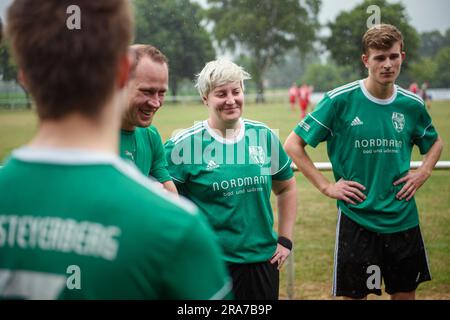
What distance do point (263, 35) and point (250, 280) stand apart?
51.0ft

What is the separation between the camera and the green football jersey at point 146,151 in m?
2.45

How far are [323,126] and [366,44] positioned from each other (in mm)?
669

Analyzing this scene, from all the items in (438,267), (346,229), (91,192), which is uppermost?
(91,192)

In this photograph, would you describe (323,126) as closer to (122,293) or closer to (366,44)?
(366,44)

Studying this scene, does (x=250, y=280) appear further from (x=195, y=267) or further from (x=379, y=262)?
(x=195, y=267)

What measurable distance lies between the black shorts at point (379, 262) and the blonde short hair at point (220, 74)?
4.44 feet

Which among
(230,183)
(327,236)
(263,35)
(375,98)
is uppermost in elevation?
(263,35)

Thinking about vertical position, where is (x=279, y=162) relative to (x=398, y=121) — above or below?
below

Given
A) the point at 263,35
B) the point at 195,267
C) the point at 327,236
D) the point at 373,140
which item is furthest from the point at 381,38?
the point at 263,35

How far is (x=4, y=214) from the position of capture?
36.5 inches

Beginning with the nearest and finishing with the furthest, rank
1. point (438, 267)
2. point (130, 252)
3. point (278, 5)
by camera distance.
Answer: point (130, 252) < point (438, 267) < point (278, 5)

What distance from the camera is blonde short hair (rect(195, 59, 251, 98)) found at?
2.90 metres

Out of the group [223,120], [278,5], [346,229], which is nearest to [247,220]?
[223,120]

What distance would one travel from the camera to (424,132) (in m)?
3.38
